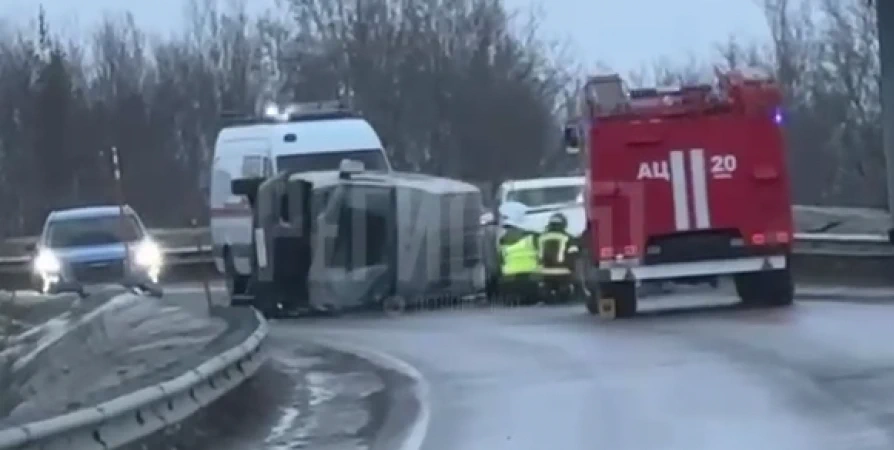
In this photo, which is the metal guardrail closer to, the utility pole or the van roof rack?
the utility pole

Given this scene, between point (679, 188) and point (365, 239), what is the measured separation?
6.31 metres

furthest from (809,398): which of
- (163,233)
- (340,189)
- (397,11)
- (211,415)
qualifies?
(397,11)

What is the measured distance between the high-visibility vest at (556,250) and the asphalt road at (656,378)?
342cm

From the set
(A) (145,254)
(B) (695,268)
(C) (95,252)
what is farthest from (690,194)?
(C) (95,252)

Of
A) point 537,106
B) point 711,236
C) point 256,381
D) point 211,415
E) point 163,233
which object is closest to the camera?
point 211,415

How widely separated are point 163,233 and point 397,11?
2485cm

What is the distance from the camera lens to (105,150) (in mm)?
79688

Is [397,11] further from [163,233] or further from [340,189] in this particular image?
[340,189]

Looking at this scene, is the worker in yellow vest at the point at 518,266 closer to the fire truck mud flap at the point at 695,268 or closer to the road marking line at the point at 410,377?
the fire truck mud flap at the point at 695,268

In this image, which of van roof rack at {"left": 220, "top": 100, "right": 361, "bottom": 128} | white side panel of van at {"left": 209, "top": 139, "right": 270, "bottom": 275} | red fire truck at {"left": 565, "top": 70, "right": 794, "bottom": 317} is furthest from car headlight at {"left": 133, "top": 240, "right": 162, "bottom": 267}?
red fire truck at {"left": 565, "top": 70, "right": 794, "bottom": 317}

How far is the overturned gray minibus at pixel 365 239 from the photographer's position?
30.6 metres

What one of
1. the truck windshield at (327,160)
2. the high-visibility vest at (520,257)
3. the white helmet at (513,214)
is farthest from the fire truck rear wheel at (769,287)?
the truck windshield at (327,160)

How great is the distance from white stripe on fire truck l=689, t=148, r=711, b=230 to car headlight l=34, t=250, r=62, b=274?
11.9 metres

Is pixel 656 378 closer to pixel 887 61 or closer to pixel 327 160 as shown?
pixel 887 61
